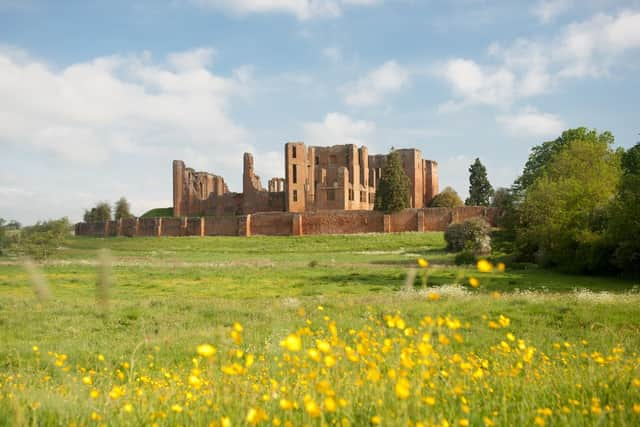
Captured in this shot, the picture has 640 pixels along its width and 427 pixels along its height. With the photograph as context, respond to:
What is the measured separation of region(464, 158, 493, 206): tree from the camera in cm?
7438

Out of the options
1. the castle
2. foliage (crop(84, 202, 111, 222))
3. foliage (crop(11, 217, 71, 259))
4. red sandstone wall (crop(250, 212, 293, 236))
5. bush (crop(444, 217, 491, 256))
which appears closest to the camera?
foliage (crop(11, 217, 71, 259))

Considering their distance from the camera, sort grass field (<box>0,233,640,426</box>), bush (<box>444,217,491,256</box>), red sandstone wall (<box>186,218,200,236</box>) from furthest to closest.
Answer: red sandstone wall (<box>186,218,200,236</box>) < bush (<box>444,217,491,256</box>) < grass field (<box>0,233,640,426</box>)

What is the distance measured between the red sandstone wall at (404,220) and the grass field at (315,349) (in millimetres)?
26122

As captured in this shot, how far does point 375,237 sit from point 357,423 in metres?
52.5

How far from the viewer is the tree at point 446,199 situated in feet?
243

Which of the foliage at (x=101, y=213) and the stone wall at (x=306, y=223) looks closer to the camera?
the stone wall at (x=306, y=223)

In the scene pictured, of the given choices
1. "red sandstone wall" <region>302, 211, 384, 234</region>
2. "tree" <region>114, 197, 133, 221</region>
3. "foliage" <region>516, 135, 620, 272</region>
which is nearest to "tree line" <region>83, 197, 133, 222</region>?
"tree" <region>114, 197, 133, 221</region>

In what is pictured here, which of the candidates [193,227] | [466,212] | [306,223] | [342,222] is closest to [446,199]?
[466,212]

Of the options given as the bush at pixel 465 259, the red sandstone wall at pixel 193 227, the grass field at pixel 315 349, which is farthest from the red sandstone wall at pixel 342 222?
the bush at pixel 465 259

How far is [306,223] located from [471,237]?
28.6 m

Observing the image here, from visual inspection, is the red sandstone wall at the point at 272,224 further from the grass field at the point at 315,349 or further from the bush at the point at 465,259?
the bush at the point at 465,259

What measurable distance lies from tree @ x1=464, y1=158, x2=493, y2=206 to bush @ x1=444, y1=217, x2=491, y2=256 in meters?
34.3

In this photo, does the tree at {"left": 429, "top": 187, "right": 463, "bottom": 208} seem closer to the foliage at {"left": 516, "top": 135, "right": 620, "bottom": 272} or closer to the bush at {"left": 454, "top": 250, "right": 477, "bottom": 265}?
the foliage at {"left": 516, "top": 135, "right": 620, "bottom": 272}

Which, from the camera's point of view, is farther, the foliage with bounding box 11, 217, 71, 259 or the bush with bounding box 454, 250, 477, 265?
the foliage with bounding box 11, 217, 71, 259
